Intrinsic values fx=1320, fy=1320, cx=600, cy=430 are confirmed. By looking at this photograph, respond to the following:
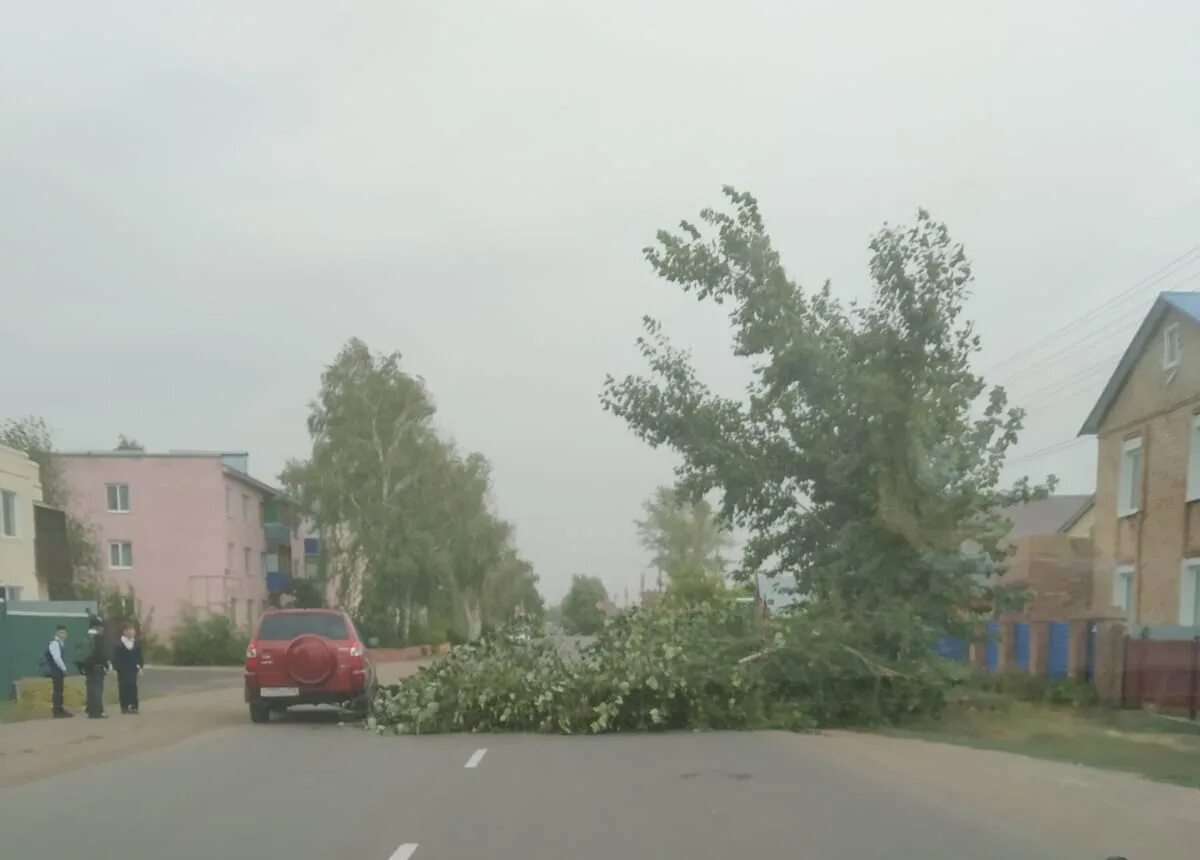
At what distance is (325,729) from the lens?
19750 millimetres

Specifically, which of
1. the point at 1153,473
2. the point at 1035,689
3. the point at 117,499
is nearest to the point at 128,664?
the point at 1035,689

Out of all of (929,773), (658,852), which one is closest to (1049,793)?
(929,773)

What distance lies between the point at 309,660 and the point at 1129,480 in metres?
18.8

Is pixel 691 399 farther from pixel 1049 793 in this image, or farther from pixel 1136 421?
pixel 1049 793

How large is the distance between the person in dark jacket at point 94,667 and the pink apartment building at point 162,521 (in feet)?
129

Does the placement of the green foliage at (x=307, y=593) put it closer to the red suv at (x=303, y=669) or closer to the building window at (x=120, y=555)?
the building window at (x=120, y=555)

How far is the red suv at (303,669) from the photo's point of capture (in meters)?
19.8

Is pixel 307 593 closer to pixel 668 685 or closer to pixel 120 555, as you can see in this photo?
pixel 120 555

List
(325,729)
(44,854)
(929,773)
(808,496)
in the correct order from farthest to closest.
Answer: (808,496)
(325,729)
(929,773)
(44,854)

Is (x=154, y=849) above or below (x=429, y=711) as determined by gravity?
above

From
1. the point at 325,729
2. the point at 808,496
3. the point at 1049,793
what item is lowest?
the point at 325,729

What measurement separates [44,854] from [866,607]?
15.1 meters

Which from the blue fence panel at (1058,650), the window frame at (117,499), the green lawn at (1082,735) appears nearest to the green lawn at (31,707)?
the green lawn at (1082,735)

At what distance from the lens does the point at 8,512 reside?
131 ft
